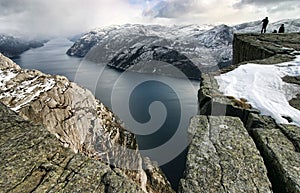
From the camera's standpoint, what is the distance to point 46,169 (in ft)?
16.1

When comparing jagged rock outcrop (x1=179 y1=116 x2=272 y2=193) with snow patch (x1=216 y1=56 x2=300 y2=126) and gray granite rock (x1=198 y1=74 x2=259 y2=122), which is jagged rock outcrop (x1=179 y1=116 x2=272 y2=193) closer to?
gray granite rock (x1=198 y1=74 x2=259 y2=122)

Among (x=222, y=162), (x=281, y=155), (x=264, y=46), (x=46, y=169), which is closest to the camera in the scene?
(x=46, y=169)

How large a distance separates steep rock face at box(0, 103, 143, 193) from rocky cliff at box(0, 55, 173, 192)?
3791 cm

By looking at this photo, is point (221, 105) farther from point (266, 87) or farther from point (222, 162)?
point (222, 162)

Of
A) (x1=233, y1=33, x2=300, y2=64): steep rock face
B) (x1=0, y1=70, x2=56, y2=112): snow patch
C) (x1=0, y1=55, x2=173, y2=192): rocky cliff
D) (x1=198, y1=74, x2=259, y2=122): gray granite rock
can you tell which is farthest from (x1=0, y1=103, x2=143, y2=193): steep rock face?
(x1=0, y1=70, x2=56, y2=112): snow patch

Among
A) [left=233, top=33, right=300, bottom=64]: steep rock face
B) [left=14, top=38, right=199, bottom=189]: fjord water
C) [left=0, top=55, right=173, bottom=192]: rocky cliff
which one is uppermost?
[left=233, top=33, right=300, bottom=64]: steep rock face

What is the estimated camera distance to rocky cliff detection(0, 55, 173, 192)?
4500 centimetres

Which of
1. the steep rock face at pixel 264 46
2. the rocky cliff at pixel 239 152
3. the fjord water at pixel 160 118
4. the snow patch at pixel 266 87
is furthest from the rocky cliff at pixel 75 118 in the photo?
the rocky cliff at pixel 239 152

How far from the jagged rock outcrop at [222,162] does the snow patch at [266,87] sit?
1611 mm

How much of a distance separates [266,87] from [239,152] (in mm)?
4602

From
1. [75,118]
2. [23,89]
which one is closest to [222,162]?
[75,118]

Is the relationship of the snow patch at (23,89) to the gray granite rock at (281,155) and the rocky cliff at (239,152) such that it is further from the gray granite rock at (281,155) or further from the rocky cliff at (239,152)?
the gray granite rock at (281,155)

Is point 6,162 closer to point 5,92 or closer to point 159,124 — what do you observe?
point 5,92

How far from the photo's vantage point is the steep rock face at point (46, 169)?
4.54 m
